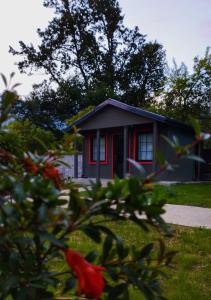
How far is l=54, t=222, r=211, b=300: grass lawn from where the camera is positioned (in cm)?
329

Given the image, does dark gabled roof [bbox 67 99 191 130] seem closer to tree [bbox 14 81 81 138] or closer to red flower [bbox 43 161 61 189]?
tree [bbox 14 81 81 138]

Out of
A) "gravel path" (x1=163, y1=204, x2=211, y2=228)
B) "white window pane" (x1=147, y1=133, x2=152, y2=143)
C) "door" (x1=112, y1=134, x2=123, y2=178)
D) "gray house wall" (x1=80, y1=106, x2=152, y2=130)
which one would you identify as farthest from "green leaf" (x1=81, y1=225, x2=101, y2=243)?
"door" (x1=112, y1=134, x2=123, y2=178)

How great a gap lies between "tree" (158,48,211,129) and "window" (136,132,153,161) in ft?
20.3

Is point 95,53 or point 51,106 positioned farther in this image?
point 95,53

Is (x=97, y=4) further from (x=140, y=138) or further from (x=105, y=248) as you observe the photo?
(x=105, y=248)

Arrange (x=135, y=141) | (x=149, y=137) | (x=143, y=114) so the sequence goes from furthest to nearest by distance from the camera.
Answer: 1. (x=135, y=141)
2. (x=149, y=137)
3. (x=143, y=114)

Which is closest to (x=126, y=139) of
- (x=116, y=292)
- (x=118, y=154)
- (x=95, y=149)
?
(x=118, y=154)

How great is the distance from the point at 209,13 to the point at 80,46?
17.6 meters

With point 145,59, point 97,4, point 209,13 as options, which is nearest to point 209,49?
point 209,13

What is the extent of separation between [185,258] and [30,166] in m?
3.31

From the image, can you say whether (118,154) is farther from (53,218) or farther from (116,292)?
(53,218)

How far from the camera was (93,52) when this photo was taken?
33.8m

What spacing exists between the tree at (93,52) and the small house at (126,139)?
1709cm

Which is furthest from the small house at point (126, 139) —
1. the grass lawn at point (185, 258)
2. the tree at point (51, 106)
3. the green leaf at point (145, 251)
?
the green leaf at point (145, 251)
